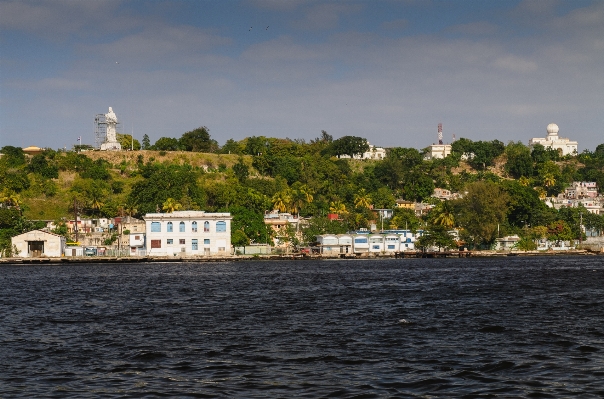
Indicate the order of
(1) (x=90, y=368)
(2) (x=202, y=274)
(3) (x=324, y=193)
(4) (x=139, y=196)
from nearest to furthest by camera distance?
(1) (x=90, y=368)
(2) (x=202, y=274)
(4) (x=139, y=196)
(3) (x=324, y=193)

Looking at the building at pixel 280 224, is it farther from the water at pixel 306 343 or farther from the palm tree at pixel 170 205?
the water at pixel 306 343

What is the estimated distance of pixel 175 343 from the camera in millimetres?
31547

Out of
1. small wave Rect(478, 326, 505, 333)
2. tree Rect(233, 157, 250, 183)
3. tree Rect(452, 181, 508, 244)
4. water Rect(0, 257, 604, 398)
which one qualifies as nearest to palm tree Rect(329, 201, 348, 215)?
tree Rect(233, 157, 250, 183)

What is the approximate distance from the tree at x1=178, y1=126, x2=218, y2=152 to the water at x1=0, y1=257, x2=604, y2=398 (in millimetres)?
130376

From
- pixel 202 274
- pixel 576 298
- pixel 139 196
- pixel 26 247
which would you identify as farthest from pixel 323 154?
pixel 576 298

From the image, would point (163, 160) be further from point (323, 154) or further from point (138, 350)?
point (138, 350)

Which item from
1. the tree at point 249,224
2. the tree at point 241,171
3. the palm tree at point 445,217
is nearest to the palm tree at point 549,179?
the palm tree at point 445,217

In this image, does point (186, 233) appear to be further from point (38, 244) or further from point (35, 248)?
point (35, 248)

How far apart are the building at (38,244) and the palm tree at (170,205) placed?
2133 centimetres

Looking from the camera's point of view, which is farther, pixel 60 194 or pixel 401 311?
pixel 60 194

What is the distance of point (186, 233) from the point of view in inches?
4791

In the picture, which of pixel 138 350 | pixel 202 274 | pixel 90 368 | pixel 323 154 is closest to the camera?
pixel 90 368

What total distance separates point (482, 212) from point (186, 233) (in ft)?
174

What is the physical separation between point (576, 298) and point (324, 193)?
11633cm
